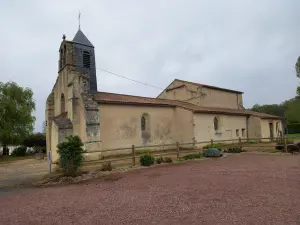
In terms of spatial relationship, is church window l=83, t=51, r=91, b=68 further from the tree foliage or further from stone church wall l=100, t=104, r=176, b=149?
the tree foliage

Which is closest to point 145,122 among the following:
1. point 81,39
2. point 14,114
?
point 81,39

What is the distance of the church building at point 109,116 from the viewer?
16.6m

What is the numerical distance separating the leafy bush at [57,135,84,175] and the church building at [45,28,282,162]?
1.92m

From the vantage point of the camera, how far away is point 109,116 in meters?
17.9

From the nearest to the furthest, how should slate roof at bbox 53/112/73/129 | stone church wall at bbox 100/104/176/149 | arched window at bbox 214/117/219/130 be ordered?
1. slate roof at bbox 53/112/73/129
2. stone church wall at bbox 100/104/176/149
3. arched window at bbox 214/117/219/130

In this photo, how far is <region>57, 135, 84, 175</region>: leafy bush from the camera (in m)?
11.6

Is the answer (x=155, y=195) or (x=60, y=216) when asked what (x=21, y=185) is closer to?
(x=60, y=216)

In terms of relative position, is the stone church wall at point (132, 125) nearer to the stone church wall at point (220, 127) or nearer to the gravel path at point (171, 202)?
the stone church wall at point (220, 127)

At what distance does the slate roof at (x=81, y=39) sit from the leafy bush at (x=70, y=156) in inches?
431

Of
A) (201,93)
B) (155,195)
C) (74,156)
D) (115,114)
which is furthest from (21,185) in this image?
(201,93)

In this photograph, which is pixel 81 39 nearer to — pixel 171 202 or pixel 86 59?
pixel 86 59

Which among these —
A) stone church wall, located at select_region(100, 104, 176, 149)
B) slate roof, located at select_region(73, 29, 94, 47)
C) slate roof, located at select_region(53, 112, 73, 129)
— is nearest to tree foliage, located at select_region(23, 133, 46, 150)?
slate roof, located at select_region(73, 29, 94, 47)

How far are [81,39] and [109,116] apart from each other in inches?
294

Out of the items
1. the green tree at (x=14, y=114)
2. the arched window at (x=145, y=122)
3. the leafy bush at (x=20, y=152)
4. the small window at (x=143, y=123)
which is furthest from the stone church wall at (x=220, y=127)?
the leafy bush at (x=20, y=152)
